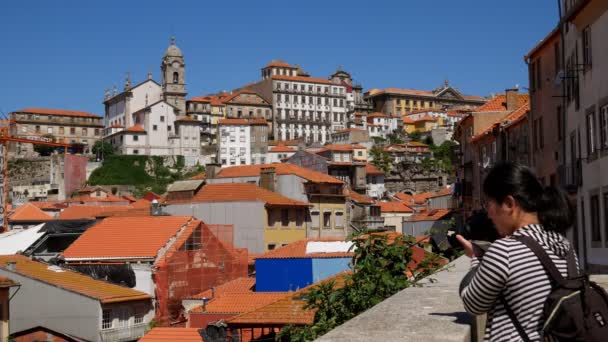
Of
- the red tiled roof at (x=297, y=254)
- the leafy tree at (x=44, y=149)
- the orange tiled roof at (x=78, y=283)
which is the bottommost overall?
the orange tiled roof at (x=78, y=283)

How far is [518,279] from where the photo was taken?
3.73 m

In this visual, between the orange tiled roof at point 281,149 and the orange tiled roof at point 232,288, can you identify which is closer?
the orange tiled roof at point 232,288

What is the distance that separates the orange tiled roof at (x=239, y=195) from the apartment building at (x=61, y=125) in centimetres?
9140

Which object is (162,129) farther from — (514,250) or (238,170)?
(514,250)

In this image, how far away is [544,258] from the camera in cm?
375

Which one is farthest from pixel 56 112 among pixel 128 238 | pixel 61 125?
pixel 128 238

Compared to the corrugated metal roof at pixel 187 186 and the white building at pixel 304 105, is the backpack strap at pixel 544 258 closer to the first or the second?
the corrugated metal roof at pixel 187 186

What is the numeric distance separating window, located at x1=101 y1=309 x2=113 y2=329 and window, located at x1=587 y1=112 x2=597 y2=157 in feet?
67.4

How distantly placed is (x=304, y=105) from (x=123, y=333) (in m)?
118

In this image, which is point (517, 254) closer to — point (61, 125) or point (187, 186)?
point (187, 186)

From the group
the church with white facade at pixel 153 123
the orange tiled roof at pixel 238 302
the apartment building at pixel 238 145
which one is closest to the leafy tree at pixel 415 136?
the apartment building at pixel 238 145

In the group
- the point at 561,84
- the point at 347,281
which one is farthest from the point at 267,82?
the point at 347,281

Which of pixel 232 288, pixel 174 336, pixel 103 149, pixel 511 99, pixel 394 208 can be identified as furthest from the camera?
pixel 103 149

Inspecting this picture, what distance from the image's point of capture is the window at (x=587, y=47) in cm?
2239
